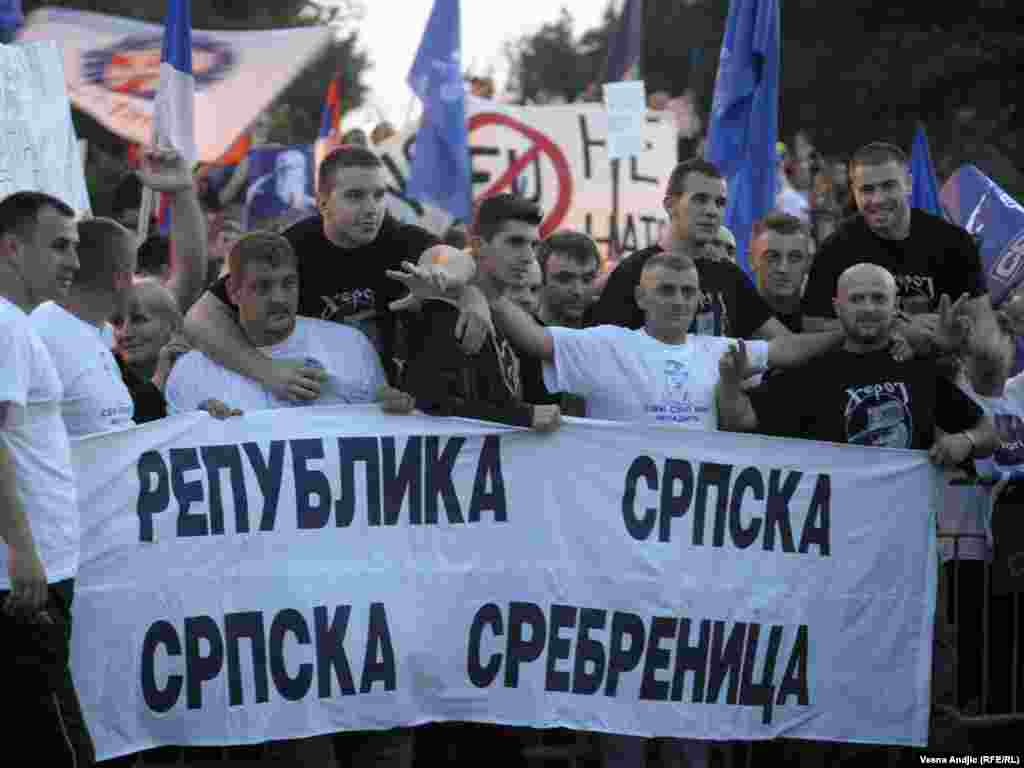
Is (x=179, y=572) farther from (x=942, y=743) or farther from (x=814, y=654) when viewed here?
(x=942, y=743)

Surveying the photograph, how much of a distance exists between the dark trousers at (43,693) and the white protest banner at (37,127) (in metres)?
2.49

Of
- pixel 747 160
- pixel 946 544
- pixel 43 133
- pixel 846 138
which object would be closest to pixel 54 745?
pixel 43 133

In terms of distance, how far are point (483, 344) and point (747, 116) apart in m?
3.97

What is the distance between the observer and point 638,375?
7309mm

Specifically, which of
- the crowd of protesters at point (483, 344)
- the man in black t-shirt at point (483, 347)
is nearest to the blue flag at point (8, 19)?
the crowd of protesters at point (483, 344)

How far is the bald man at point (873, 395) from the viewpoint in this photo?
24.3 feet

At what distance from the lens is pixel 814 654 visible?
7.30m

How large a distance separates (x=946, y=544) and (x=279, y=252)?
2963mm

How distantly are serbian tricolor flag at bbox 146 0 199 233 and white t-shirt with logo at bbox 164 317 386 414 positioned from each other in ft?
4.80

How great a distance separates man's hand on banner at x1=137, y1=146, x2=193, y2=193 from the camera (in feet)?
25.8

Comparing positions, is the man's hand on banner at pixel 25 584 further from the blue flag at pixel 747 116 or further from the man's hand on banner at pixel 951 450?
the blue flag at pixel 747 116

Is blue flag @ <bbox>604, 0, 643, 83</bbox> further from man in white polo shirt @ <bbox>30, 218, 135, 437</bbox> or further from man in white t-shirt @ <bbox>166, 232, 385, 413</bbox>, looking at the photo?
man in white polo shirt @ <bbox>30, 218, 135, 437</bbox>

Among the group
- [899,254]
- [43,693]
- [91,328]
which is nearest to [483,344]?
[91,328]

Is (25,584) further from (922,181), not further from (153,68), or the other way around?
(922,181)
